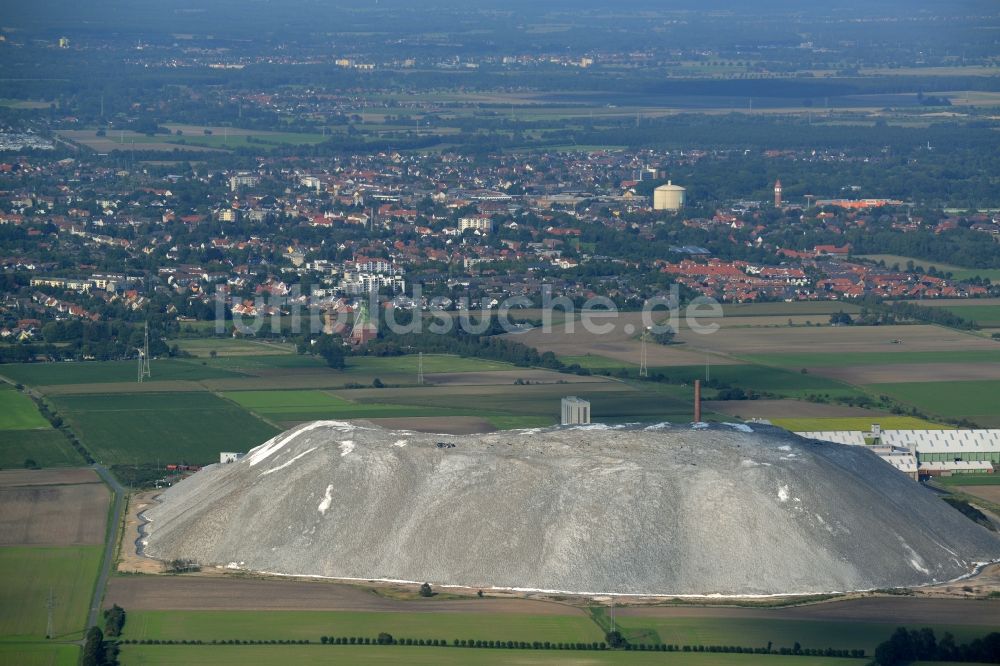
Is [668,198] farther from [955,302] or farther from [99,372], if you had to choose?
[99,372]

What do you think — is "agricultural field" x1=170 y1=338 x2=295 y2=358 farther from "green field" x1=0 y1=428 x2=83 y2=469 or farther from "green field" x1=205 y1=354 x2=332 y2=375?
"green field" x1=0 y1=428 x2=83 y2=469

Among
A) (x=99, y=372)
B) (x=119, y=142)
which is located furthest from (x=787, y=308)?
(x=119, y=142)

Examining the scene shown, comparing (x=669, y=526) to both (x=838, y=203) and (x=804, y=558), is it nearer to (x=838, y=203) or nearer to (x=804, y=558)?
(x=804, y=558)

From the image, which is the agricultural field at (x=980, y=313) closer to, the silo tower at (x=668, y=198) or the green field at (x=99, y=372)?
the green field at (x=99, y=372)

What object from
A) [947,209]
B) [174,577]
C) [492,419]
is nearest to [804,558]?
[174,577]

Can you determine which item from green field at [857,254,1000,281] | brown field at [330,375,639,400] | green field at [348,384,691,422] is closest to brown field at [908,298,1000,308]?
green field at [857,254,1000,281]

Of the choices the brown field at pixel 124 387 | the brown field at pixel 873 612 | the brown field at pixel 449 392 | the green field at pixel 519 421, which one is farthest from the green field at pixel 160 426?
the brown field at pixel 873 612

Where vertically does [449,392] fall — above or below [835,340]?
above
